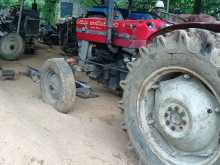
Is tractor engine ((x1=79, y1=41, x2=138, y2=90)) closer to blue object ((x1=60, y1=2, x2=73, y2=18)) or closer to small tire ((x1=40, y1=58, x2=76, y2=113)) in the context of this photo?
small tire ((x1=40, y1=58, x2=76, y2=113))

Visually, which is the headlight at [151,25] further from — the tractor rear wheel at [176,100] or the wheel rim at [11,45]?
the wheel rim at [11,45]

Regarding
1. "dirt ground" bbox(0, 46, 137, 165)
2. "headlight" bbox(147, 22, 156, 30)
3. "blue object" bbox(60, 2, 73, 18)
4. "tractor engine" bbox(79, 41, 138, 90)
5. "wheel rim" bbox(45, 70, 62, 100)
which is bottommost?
"dirt ground" bbox(0, 46, 137, 165)

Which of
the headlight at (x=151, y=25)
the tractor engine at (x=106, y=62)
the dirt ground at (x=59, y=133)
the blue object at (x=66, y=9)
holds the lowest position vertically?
the dirt ground at (x=59, y=133)

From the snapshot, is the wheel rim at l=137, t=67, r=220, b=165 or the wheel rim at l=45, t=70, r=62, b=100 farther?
the wheel rim at l=45, t=70, r=62, b=100

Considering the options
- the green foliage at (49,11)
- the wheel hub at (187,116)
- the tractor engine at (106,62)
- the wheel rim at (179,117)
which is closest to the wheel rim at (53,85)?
the tractor engine at (106,62)

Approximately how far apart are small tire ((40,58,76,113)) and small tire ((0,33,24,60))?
3993 millimetres

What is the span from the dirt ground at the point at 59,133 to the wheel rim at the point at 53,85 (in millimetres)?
217

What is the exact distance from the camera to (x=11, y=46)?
985 centimetres

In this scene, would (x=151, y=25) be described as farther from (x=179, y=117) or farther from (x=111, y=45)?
(x=179, y=117)

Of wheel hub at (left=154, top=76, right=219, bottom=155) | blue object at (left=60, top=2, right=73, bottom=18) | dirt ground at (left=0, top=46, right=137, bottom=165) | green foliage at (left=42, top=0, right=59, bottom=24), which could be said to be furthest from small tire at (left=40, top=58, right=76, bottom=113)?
blue object at (left=60, top=2, right=73, bottom=18)

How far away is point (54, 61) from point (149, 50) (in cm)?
248

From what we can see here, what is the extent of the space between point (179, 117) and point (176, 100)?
145 mm

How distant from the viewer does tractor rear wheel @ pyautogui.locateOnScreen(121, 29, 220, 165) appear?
10.4ft

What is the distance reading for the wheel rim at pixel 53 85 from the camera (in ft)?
18.7
